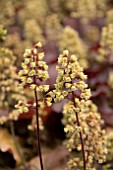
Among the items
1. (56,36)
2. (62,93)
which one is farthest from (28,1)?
(62,93)

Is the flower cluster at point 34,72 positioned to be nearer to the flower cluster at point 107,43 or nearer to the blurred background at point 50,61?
the blurred background at point 50,61

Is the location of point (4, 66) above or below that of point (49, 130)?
above

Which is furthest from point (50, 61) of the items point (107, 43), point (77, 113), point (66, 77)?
point (66, 77)

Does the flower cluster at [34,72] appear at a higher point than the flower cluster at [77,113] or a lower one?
higher

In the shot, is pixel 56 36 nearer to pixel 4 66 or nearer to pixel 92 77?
pixel 92 77

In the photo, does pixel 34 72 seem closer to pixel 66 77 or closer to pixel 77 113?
pixel 66 77

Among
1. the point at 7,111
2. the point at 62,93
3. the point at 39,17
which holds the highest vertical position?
the point at 39,17

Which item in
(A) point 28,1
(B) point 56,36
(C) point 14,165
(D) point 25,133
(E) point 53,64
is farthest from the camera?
(A) point 28,1

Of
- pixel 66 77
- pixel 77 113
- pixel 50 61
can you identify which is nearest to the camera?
pixel 66 77

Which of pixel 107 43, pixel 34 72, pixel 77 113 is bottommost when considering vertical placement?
pixel 77 113

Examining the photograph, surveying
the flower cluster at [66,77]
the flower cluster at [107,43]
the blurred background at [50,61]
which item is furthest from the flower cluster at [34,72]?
the flower cluster at [107,43]

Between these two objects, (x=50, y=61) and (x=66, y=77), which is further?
(x=50, y=61)
